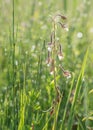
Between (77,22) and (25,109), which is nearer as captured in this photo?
(25,109)

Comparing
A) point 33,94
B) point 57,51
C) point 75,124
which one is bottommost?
point 75,124

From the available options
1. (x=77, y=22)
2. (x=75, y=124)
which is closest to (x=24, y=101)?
(x=75, y=124)

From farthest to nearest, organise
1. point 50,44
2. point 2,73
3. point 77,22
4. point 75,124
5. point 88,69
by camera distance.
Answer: point 77,22 < point 88,69 < point 2,73 < point 75,124 < point 50,44

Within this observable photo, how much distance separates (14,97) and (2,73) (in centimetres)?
95

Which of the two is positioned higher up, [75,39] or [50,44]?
[50,44]

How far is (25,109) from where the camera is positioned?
75.5 inches

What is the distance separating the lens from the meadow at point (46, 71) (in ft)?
5.77

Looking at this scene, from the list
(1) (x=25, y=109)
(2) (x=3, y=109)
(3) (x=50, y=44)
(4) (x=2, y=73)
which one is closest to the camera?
(3) (x=50, y=44)

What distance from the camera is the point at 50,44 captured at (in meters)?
1.67

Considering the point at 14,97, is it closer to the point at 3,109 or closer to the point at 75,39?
the point at 3,109

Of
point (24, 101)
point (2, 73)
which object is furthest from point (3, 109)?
point (2, 73)

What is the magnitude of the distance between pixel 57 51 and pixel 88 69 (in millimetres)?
1487

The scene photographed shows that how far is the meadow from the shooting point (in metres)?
1.76

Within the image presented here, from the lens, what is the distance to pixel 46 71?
2.34m
